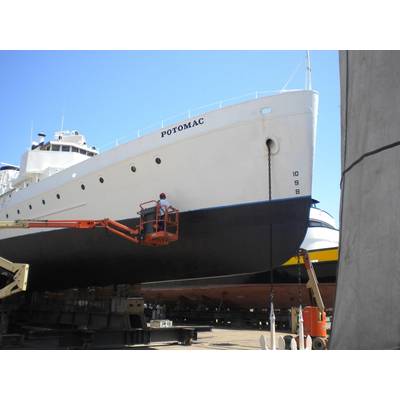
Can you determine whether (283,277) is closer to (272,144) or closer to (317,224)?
(317,224)

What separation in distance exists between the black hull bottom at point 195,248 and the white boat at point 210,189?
0.02 m

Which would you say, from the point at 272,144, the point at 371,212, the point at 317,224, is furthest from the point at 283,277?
the point at 371,212

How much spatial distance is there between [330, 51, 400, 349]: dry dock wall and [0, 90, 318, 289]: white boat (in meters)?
3.78

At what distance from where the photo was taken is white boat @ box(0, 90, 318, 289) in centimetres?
751

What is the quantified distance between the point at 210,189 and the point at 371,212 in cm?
493

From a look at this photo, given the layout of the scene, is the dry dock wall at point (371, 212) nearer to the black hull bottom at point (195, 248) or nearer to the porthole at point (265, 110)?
the black hull bottom at point (195, 248)

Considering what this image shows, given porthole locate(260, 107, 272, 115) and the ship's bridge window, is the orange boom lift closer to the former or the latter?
porthole locate(260, 107, 272, 115)

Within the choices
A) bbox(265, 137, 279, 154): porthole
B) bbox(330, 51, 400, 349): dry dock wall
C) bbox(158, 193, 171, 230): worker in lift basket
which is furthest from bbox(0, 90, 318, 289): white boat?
bbox(330, 51, 400, 349): dry dock wall

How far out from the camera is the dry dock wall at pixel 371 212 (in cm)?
301

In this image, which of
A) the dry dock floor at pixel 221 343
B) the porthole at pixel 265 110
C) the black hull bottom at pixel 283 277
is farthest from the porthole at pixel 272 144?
the black hull bottom at pixel 283 277

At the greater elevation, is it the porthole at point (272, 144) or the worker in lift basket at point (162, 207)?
the porthole at point (272, 144)

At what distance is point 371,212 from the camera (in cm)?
321
